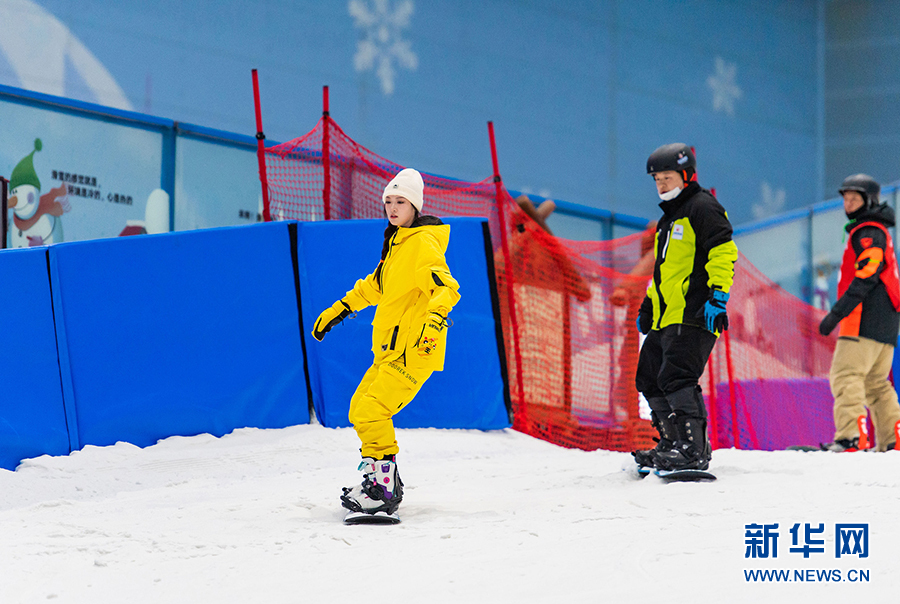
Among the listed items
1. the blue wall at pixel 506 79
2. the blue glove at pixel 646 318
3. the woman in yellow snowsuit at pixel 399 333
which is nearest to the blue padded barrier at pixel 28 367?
the woman in yellow snowsuit at pixel 399 333

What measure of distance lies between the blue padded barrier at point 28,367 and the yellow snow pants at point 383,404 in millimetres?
2307

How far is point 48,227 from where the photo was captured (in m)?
7.86

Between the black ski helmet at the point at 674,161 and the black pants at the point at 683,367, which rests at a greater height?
the black ski helmet at the point at 674,161

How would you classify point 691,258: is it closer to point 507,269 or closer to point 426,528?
point 426,528

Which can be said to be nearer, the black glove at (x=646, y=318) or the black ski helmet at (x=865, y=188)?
the black glove at (x=646, y=318)

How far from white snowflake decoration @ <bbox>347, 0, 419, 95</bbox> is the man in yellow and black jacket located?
355 inches

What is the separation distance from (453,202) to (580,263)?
→ 132cm

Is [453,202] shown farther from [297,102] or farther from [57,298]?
[297,102]

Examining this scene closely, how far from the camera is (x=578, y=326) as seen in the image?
7.98 metres

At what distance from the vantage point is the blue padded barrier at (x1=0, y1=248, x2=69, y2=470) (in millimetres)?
4828

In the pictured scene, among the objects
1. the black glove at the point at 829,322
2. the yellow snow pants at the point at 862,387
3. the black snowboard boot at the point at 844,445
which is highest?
the black glove at the point at 829,322

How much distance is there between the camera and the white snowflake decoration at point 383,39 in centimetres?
1286

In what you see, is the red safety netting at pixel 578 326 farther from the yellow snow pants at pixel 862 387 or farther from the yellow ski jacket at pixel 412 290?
the yellow ski jacket at pixel 412 290

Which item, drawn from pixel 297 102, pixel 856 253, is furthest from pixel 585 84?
pixel 856 253
